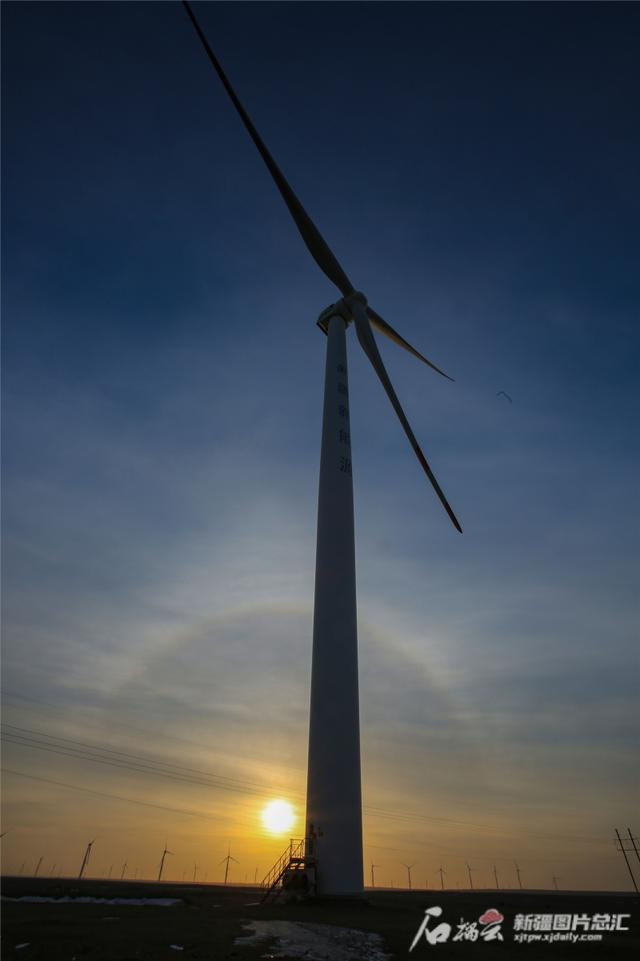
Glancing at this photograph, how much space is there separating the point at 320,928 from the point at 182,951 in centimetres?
750

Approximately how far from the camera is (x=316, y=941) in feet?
A: 67.5

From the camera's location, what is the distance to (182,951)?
699 inches

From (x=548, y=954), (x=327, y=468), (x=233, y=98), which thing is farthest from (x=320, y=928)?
(x=233, y=98)

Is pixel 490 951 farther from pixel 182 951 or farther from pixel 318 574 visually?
pixel 318 574

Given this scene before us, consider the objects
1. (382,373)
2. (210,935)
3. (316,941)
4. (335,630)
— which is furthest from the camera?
(382,373)

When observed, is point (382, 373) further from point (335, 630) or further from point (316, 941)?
point (316, 941)

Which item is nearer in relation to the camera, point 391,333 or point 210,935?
point 210,935

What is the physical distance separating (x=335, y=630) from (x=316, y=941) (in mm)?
17599

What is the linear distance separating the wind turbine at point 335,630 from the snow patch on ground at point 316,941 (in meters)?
8.27

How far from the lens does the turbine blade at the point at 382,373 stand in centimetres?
4347

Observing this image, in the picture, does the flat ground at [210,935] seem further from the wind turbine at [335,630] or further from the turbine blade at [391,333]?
the turbine blade at [391,333]

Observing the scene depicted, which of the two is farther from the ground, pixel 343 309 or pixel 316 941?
pixel 343 309

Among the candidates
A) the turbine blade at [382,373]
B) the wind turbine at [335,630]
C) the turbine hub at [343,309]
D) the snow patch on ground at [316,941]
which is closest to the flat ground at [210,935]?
the snow patch on ground at [316,941]

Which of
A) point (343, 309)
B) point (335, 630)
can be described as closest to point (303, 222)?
point (343, 309)
